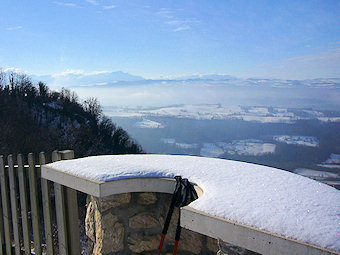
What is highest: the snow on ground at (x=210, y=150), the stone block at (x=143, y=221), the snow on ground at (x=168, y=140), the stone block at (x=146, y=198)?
the stone block at (x=146, y=198)

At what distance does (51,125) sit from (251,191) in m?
43.5

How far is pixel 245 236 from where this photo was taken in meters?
1.52

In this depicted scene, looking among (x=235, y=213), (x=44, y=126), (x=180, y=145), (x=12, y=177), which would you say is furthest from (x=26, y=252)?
(x=180, y=145)

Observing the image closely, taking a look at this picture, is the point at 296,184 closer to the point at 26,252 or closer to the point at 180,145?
the point at 26,252

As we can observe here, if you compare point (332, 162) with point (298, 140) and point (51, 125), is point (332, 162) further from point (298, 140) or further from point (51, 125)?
point (51, 125)

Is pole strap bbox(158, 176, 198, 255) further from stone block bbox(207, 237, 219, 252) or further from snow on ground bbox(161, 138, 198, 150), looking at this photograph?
snow on ground bbox(161, 138, 198, 150)

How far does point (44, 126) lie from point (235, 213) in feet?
142

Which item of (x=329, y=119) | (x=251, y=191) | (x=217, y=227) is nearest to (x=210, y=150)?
(x=329, y=119)

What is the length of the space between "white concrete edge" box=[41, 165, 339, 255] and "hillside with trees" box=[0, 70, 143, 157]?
2926 cm

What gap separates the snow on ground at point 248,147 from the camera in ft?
179

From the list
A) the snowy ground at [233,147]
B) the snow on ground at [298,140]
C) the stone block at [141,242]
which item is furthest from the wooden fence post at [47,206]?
the snow on ground at [298,140]

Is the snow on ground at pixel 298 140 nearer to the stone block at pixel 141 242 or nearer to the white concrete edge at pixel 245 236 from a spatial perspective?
the stone block at pixel 141 242

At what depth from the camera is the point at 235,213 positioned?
1636mm

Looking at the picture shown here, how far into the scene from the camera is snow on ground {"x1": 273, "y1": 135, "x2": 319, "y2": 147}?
5412cm
